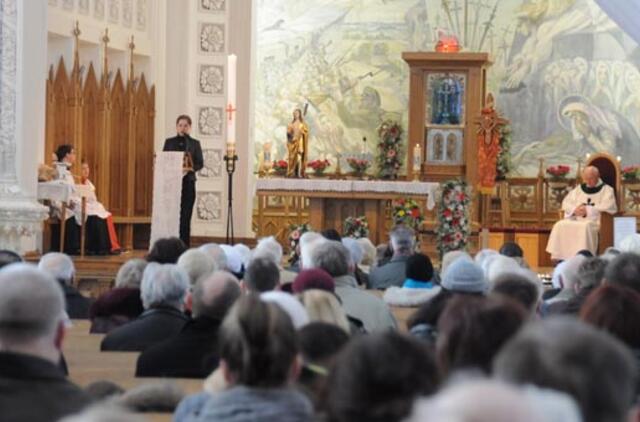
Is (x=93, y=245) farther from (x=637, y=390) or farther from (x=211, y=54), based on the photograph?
(x=637, y=390)

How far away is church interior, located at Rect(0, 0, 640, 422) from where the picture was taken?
917 centimetres

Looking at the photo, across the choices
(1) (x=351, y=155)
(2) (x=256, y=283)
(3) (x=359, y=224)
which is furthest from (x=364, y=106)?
(2) (x=256, y=283)

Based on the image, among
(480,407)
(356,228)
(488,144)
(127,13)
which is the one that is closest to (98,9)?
(127,13)

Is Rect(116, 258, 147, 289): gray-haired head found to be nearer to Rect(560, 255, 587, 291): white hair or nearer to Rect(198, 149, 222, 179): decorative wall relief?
Rect(560, 255, 587, 291): white hair

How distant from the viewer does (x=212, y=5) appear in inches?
906

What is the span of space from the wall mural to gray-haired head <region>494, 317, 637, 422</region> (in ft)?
76.6

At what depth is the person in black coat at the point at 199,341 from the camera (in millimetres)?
6824

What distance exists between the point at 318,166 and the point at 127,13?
4864 mm

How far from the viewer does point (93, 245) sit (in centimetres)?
1895

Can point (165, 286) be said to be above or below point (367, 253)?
above

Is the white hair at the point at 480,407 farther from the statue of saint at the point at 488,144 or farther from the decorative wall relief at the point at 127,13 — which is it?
the statue of saint at the point at 488,144

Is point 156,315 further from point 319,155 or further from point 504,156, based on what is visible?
point 319,155

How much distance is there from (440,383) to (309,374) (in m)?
1.53

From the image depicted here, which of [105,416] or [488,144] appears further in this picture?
[488,144]
